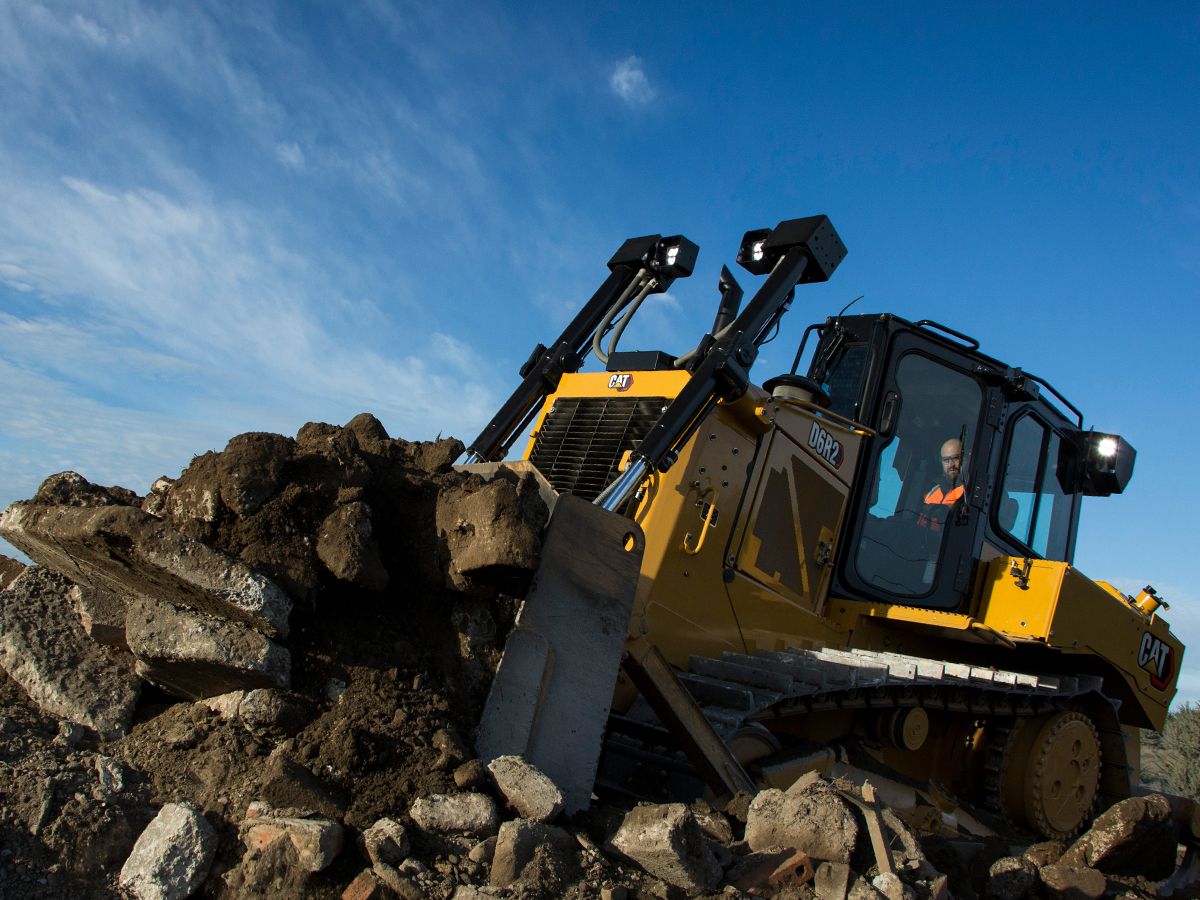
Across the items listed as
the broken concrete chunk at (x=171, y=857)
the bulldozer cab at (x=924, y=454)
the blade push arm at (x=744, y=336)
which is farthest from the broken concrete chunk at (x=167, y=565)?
the bulldozer cab at (x=924, y=454)

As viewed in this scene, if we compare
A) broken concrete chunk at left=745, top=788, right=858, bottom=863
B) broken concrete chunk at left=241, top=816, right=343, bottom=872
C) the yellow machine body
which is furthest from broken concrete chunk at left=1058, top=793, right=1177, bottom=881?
broken concrete chunk at left=241, top=816, right=343, bottom=872

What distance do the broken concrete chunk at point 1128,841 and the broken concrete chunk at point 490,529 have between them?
253 centimetres

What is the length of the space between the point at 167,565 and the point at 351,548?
1.72 ft

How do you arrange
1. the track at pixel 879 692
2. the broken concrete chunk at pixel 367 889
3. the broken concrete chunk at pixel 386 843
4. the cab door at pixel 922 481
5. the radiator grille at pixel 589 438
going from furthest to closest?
the cab door at pixel 922 481
the radiator grille at pixel 589 438
the track at pixel 879 692
the broken concrete chunk at pixel 386 843
the broken concrete chunk at pixel 367 889

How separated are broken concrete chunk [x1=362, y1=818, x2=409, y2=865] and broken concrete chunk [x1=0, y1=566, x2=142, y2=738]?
101 centimetres

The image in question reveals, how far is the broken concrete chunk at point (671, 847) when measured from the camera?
2750 mm

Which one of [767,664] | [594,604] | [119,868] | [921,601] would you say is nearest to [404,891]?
[119,868]

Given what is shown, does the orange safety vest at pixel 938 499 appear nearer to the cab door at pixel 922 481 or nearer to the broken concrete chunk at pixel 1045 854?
the cab door at pixel 922 481

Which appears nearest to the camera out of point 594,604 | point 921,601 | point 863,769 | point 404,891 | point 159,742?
point 404,891

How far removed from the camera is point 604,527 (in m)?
3.69

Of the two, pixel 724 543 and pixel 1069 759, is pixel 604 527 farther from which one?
pixel 1069 759

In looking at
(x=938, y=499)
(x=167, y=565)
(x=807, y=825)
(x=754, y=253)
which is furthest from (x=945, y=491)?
(x=167, y=565)

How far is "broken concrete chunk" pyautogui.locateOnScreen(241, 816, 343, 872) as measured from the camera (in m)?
2.52

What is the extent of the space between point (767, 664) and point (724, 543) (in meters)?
0.61
